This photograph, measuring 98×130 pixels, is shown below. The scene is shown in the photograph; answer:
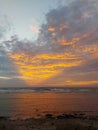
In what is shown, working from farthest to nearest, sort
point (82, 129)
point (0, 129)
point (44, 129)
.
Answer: point (44, 129)
point (82, 129)
point (0, 129)

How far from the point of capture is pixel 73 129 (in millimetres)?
22328

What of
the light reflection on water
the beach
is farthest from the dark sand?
the light reflection on water

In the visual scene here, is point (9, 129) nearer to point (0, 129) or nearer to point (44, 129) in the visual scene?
point (0, 129)

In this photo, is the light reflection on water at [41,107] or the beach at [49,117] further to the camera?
the light reflection on water at [41,107]

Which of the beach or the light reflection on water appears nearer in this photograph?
the beach

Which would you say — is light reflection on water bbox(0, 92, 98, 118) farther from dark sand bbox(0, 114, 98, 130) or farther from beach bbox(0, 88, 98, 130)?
dark sand bbox(0, 114, 98, 130)

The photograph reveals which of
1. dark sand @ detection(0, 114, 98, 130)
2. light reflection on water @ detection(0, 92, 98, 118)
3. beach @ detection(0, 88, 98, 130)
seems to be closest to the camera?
dark sand @ detection(0, 114, 98, 130)

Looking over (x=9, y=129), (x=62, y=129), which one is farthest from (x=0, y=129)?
(x=62, y=129)

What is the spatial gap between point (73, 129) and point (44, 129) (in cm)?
536

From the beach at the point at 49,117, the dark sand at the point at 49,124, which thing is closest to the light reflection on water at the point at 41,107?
the beach at the point at 49,117

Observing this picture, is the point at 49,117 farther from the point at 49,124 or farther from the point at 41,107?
the point at 41,107

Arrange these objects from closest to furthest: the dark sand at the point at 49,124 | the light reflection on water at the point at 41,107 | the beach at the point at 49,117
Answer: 1. the dark sand at the point at 49,124
2. the beach at the point at 49,117
3. the light reflection on water at the point at 41,107

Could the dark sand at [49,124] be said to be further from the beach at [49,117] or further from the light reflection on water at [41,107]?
the light reflection on water at [41,107]

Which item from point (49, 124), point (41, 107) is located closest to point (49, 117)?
point (49, 124)
